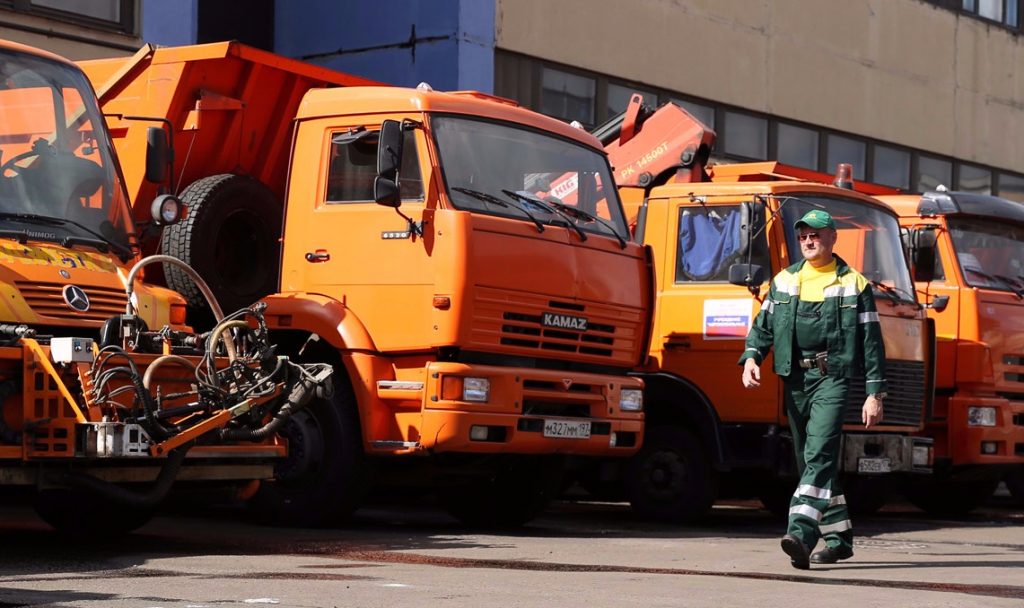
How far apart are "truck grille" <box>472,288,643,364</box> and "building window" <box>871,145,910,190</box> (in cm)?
1644

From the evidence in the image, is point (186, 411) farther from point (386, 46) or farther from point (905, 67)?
point (905, 67)

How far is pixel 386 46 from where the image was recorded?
21.2 metres

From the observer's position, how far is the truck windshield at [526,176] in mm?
11016

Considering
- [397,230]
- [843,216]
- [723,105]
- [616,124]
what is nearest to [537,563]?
[397,230]

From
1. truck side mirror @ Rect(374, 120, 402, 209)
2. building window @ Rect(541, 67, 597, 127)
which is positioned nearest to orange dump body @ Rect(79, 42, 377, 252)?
truck side mirror @ Rect(374, 120, 402, 209)

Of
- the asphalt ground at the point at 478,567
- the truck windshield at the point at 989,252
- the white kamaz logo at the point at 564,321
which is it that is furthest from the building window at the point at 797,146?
the white kamaz logo at the point at 564,321

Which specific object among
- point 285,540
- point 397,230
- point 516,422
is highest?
point 397,230

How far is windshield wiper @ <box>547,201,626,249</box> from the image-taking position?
37.7ft

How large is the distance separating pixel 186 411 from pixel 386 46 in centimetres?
1260

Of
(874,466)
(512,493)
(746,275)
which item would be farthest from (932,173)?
(512,493)

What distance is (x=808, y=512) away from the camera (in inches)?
374

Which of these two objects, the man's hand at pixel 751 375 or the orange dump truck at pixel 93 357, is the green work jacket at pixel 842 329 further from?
the orange dump truck at pixel 93 357

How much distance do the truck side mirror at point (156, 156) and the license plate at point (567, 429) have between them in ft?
8.97

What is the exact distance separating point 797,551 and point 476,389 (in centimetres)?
229
